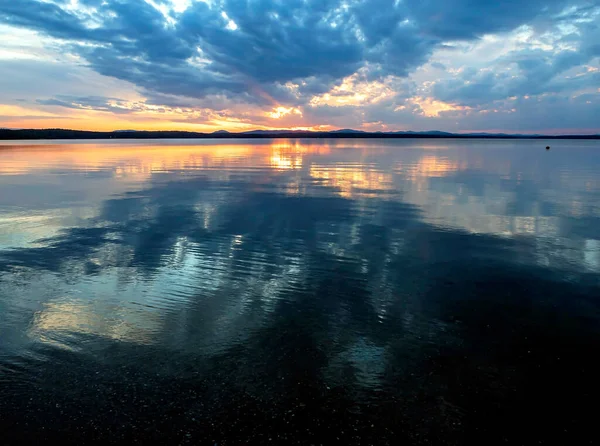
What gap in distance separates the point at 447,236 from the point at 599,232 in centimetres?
670

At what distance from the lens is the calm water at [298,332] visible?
5859 mm

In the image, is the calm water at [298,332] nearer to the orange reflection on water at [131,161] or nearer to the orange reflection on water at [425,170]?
the orange reflection on water at [425,170]

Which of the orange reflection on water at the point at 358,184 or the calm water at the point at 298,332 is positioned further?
the orange reflection on water at the point at 358,184

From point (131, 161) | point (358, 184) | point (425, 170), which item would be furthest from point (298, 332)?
point (131, 161)

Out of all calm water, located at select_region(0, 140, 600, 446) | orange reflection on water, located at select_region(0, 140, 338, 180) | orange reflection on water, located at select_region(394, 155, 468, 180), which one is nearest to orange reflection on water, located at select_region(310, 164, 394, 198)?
orange reflection on water, located at select_region(394, 155, 468, 180)

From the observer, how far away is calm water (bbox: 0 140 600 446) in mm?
5859

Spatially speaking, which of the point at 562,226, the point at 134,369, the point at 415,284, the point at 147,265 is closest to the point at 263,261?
the point at 147,265

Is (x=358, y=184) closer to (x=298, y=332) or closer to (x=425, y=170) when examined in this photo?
(x=425, y=170)

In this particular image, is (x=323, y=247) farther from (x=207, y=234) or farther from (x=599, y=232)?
(x=599, y=232)

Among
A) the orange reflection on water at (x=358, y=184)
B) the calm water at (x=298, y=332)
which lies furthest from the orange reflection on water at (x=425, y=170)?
the calm water at (x=298, y=332)

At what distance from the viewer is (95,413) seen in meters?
5.91

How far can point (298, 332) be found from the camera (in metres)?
8.27

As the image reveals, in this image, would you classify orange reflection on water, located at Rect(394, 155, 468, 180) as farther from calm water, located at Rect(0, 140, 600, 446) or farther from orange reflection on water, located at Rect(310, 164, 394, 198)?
calm water, located at Rect(0, 140, 600, 446)

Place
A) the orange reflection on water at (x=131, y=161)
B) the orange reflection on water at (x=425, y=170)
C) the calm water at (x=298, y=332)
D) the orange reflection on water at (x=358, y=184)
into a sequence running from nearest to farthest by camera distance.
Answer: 1. the calm water at (x=298, y=332)
2. the orange reflection on water at (x=358, y=184)
3. the orange reflection on water at (x=425, y=170)
4. the orange reflection on water at (x=131, y=161)
